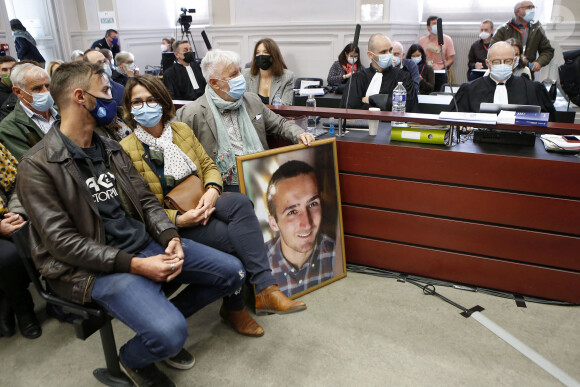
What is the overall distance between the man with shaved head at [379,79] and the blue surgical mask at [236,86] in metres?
1.30

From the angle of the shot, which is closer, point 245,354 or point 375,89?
point 245,354

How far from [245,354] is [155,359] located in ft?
1.88

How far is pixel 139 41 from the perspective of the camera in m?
8.74

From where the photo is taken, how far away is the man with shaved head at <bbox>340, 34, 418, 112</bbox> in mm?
3721

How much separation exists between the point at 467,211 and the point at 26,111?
2.69 metres

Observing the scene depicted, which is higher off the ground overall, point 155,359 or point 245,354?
point 155,359

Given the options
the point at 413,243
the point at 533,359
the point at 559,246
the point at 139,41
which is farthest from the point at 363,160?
the point at 139,41

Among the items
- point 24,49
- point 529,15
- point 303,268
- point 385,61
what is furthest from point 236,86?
point 24,49

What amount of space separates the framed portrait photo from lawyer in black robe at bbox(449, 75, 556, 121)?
137cm

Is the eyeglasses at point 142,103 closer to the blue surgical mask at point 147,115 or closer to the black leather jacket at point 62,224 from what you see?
the blue surgical mask at point 147,115

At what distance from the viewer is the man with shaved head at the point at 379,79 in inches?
146

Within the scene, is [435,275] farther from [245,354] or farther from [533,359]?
[245,354]

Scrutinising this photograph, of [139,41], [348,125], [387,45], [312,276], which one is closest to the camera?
[312,276]

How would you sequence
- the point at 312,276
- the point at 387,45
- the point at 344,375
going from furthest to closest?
1. the point at 387,45
2. the point at 312,276
3. the point at 344,375
